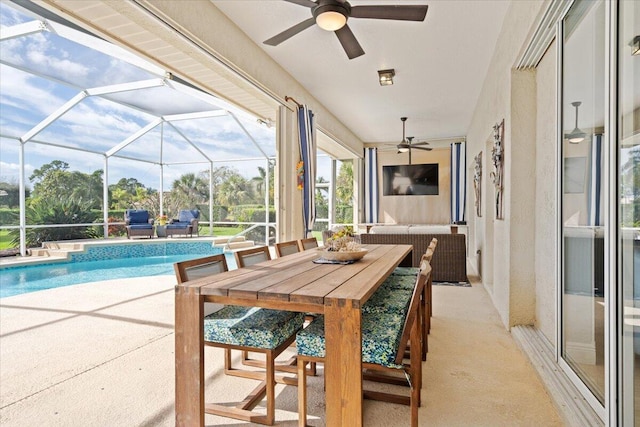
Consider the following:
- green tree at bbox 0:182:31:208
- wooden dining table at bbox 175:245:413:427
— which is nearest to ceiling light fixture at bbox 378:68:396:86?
wooden dining table at bbox 175:245:413:427

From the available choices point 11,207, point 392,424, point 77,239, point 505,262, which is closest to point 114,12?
point 392,424

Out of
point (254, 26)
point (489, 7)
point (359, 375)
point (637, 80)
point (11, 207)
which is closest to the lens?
point (637, 80)

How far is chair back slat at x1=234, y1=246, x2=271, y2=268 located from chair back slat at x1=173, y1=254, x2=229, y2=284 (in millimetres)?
136

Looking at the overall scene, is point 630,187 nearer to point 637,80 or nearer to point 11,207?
point 637,80

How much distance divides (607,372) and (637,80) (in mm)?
1114

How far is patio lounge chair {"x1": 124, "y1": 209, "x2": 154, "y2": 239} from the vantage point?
33.1ft

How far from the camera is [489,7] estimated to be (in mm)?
3021

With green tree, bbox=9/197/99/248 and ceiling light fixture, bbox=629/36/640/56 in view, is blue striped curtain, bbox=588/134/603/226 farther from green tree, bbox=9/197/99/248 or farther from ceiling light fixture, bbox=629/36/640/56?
green tree, bbox=9/197/99/248

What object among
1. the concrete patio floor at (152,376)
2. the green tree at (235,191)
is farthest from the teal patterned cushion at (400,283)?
the green tree at (235,191)

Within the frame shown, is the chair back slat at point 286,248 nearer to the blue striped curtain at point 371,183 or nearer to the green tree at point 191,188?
the blue striped curtain at point 371,183

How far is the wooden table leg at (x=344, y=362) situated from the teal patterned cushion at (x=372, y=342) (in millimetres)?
171

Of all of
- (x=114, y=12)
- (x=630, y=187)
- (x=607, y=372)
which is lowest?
(x=607, y=372)

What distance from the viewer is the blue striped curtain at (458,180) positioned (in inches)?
325

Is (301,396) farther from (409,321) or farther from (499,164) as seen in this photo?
(499,164)
